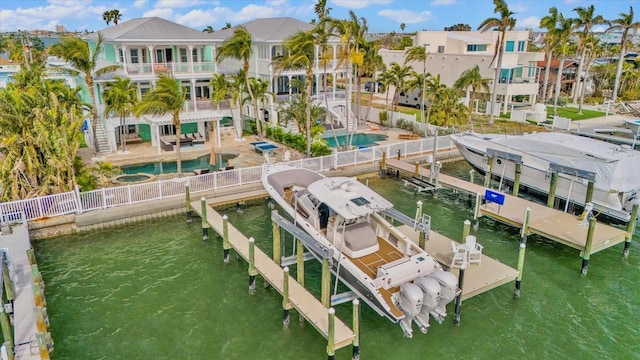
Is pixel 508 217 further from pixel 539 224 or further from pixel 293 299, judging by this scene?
pixel 293 299

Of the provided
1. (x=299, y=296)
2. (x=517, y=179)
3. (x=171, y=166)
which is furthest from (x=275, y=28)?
(x=299, y=296)

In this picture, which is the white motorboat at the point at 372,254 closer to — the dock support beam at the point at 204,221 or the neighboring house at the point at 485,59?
the dock support beam at the point at 204,221

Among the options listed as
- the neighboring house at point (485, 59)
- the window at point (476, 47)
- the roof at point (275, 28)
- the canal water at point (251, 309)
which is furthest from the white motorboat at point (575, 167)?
the window at point (476, 47)

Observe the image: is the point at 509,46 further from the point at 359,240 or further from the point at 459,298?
the point at 459,298

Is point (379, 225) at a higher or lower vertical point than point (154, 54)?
lower

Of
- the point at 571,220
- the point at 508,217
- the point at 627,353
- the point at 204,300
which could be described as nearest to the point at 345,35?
the point at 508,217

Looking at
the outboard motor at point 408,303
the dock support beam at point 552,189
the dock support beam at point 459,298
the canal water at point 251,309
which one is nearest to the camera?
the outboard motor at point 408,303

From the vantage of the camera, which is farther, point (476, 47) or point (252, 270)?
point (476, 47)
